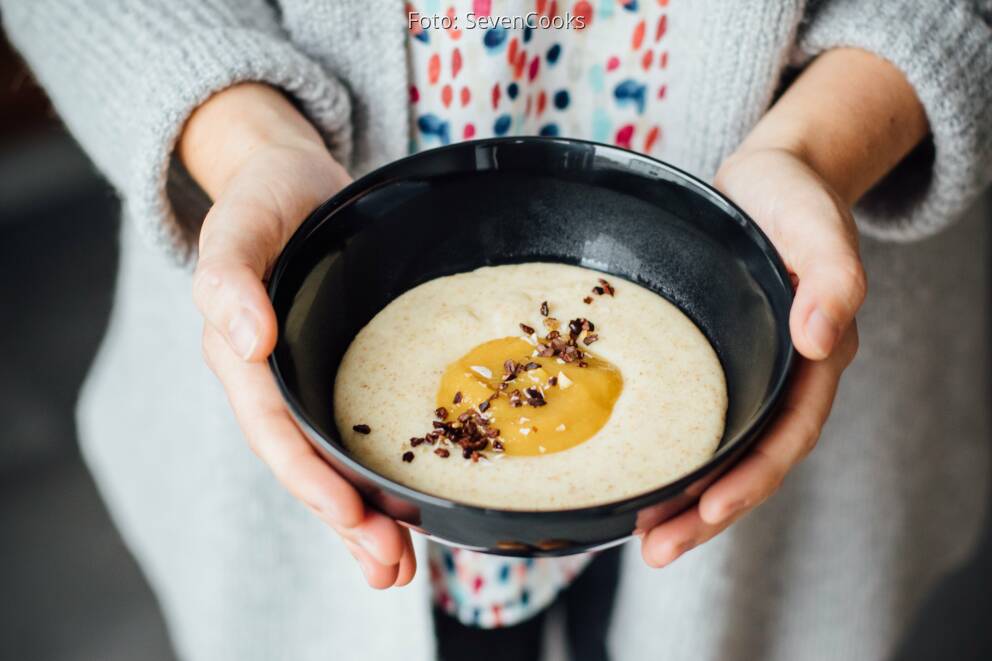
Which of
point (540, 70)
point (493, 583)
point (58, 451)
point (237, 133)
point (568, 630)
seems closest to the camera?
point (237, 133)

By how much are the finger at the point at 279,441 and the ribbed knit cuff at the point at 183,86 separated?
0.61 feet

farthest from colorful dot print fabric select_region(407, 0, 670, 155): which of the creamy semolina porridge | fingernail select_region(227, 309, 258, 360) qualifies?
fingernail select_region(227, 309, 258, 360)

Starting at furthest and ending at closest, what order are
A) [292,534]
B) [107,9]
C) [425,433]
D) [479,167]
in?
[292,534] → [107,9] → [479,167] → [425,433]

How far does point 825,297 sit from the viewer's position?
0.75 metres

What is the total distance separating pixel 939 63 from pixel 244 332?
30.4 inches

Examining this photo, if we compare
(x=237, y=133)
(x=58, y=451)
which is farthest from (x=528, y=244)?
(x=58, y=451)

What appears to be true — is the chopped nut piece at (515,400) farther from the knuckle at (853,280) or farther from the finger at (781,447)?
the knuckle at (853,280)

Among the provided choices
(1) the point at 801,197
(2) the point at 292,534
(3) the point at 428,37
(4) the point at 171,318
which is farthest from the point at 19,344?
(1) the point at 801,197

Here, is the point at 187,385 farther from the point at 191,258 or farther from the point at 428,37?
→ the point at 428,37

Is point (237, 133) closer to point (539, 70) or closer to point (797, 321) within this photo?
point (539, 70)

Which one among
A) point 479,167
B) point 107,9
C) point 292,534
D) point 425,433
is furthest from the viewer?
point 292,534

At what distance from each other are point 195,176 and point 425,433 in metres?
0.42

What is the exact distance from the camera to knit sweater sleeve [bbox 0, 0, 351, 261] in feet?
3.13

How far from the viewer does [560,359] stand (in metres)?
0.86
